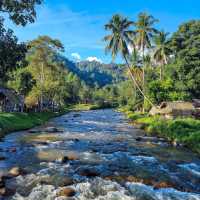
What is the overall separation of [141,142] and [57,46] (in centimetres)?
4342

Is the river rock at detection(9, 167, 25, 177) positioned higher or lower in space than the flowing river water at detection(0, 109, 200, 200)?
higher

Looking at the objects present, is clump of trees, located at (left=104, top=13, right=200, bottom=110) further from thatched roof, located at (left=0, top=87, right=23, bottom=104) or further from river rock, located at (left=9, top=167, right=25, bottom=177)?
river rock, located at (left=9, top=167, right=25, bottom=177)

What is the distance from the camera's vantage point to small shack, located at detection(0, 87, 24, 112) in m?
55.3

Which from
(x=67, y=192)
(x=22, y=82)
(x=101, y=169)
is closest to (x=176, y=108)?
(x=22, y=82)

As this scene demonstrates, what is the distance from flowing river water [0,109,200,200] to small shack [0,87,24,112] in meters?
24.3

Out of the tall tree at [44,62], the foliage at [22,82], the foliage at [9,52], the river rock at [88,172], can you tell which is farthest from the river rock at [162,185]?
the tall tree at [44,62]

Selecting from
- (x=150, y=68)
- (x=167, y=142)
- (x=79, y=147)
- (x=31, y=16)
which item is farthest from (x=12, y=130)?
(x=150, y=68)

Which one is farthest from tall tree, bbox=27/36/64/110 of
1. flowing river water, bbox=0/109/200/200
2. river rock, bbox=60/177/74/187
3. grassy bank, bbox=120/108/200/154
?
river rock, bbox=60/177/74/187

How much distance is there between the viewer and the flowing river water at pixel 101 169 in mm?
15898

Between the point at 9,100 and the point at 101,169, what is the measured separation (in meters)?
39.6

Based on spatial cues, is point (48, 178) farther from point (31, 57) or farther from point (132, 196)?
point (31, 57)

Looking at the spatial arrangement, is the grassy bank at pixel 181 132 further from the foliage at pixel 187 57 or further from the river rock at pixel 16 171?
the foliage at pixel 187 57

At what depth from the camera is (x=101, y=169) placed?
2055 centimetres

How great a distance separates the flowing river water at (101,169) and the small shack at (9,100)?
24300 mm
